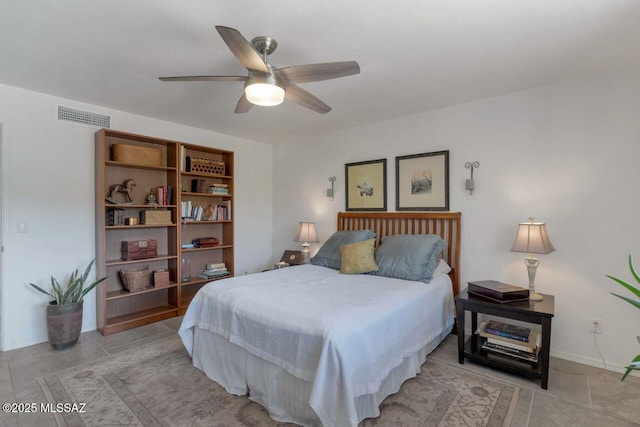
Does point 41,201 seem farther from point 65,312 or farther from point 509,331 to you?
point 509,331

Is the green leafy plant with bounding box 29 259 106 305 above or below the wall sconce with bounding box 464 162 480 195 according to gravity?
below

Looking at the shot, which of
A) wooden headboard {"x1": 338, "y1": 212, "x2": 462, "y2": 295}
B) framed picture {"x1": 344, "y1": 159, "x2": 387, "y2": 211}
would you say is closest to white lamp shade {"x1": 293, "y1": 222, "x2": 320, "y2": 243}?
wooden headboard {"x1": 338, "y1": 212, "x2": 462, "y2": 295}

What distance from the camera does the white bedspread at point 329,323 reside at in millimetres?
1604

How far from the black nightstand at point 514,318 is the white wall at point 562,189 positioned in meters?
0.37

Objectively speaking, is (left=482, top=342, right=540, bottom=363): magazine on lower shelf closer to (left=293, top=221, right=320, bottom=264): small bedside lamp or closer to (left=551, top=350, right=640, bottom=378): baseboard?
(left=551, top=350, right=640, bottom=378): baseboard

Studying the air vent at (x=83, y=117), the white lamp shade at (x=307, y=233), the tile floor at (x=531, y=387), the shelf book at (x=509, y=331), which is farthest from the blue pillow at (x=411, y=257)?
the air vent at (x=83, y=117)

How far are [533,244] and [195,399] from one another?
2800mm

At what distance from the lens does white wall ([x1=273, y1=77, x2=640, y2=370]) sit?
2.45 metres

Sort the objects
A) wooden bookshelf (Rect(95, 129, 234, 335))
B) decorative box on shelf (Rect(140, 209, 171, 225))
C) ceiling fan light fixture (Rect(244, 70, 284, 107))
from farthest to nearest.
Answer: decorative box on shelf (Rect(140, 209, 171, 225)), wooden bookshelf (Rect(95, 129, 234, 335)), ceiling fan light fixture (Rect(244, 70, 284, 107))

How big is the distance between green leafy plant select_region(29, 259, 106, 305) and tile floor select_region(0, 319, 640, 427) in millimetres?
444

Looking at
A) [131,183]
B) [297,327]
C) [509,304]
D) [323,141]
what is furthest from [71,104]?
[509,304]

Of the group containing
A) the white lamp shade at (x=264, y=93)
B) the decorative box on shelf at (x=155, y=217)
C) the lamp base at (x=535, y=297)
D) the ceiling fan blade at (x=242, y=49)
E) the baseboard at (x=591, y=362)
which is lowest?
the baseboard at (x=591, y=362)

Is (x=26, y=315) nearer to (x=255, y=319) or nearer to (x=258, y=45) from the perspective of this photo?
(x=255, y=319)

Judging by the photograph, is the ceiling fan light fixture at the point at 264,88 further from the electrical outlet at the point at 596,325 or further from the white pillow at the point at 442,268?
the electrical outlet at the point at 596,325
